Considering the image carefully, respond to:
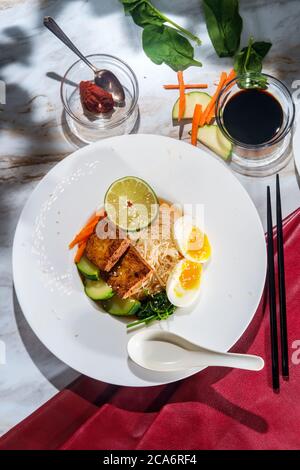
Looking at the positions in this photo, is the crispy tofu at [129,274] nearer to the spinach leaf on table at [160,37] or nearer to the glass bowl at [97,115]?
the glass bowl at [97,115]

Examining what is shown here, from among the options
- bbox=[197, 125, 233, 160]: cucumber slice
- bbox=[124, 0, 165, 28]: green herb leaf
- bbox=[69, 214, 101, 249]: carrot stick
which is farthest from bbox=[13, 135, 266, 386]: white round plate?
bbox=[124, 0, 165, 28]: green herb leaf

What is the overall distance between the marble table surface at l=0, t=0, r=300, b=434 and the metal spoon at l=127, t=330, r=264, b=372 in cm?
42

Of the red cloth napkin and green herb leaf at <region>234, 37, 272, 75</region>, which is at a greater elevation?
green herb leaf at <region>234, 37, 272, 75</region>

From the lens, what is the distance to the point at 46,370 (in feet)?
6.14

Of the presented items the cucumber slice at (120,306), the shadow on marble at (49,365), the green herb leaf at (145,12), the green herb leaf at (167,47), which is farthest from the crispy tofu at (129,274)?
the green herb leaf at (145,12)

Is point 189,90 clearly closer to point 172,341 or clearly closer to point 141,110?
point 141,110

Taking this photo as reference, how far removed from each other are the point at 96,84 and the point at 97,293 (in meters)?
0.65

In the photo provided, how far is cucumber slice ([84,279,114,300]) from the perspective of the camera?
1.80 meters

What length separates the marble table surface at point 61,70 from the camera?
194cm

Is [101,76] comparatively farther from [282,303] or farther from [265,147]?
[282,303]

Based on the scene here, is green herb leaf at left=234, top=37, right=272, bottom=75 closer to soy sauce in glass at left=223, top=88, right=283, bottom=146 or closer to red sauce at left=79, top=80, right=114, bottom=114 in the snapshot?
soy sauce in glass at left=223, top=88, right=283, bottom=146

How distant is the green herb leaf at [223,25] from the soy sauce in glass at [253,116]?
15 cm

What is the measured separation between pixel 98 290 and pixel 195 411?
1.46ft
